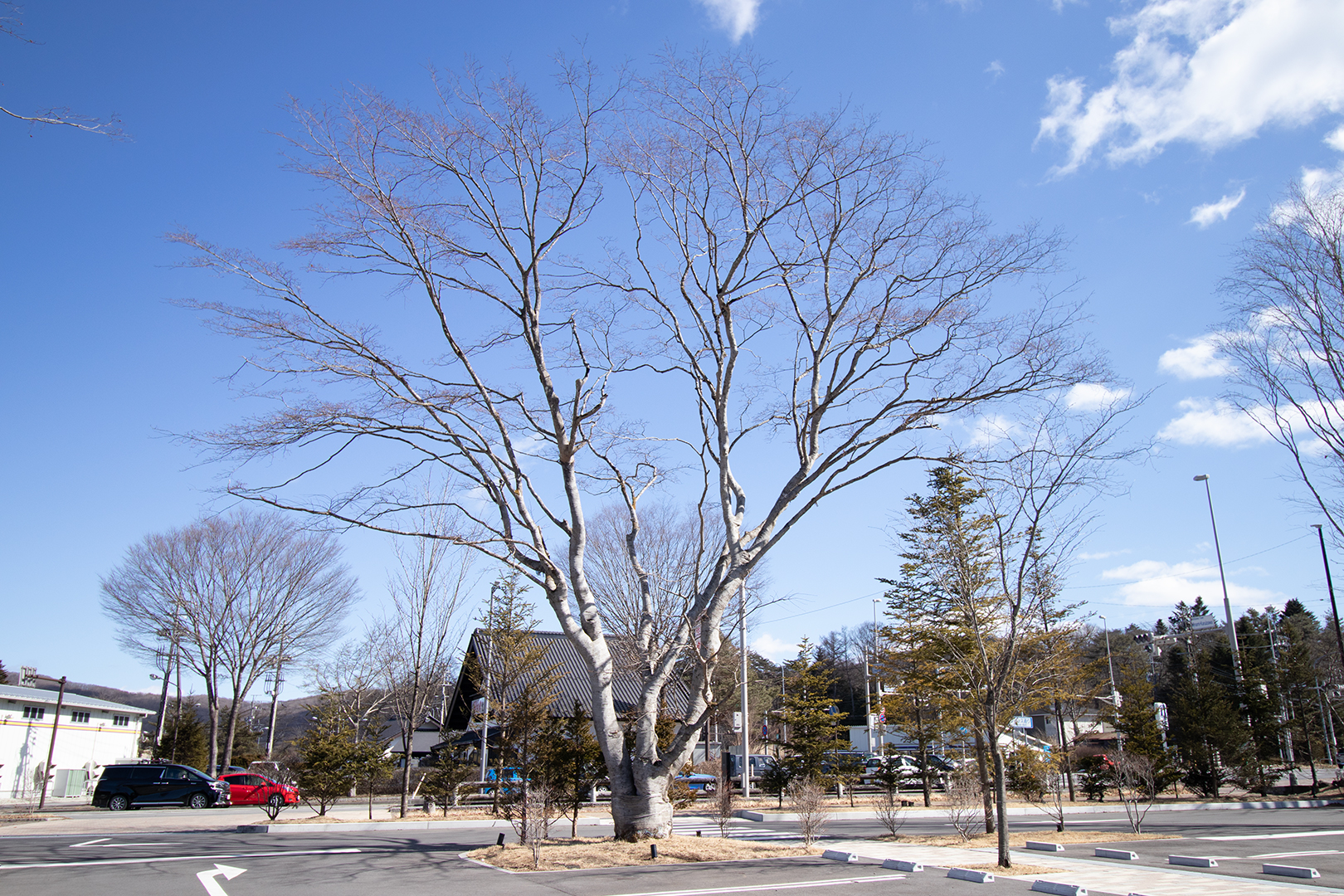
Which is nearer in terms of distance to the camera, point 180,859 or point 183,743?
point 180,859

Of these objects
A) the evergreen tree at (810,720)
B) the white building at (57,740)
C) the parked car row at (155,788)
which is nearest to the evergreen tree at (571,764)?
the evergreen tree at (810,720)

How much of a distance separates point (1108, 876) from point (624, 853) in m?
6.60

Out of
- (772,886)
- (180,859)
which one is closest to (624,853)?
(772,886)

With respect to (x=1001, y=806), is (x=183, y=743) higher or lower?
lower

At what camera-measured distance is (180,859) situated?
39.3ft

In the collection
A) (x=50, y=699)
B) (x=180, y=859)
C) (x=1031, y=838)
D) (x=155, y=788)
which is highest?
(x=50, y=699)

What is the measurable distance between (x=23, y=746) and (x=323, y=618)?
46.6 feet

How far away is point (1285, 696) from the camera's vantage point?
31531 mm

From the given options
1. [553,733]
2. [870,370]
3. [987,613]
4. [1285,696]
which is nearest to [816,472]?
[870,370]

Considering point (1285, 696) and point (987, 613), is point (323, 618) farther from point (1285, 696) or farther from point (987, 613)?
point (1285, 696)

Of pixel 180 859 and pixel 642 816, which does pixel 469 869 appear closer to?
pixel 642 816

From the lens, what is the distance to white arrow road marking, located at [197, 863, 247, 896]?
28.9 ft

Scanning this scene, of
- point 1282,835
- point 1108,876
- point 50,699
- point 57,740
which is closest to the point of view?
point 1108,876

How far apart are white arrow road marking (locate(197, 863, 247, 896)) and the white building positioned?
3210 cm
